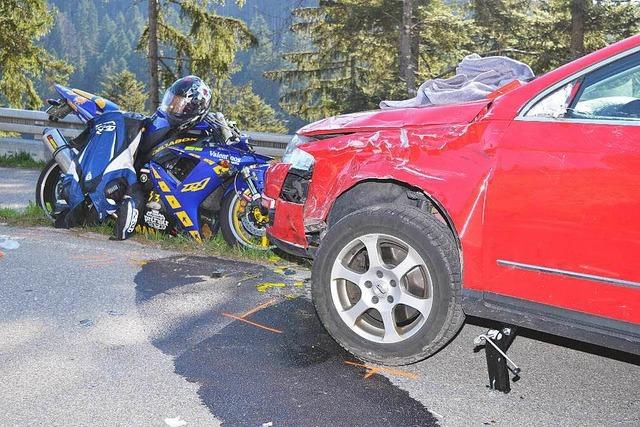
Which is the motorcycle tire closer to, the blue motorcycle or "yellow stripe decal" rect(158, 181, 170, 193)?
the blue motorcycle

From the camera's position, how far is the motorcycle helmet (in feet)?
20.3

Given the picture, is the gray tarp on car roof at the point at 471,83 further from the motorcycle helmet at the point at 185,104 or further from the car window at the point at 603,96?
the motorcycle helmet at the point at 185,104

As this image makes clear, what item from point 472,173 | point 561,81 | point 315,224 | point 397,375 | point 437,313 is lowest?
point 397,375

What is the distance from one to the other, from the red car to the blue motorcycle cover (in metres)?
2.73

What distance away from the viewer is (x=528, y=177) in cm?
318

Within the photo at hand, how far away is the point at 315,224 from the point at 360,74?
24100mm

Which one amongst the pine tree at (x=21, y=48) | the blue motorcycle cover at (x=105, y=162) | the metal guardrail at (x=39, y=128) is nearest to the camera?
the blue motorcycle cover at (x=105, y=162)

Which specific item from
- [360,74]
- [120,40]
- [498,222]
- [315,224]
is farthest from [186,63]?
[120,40]

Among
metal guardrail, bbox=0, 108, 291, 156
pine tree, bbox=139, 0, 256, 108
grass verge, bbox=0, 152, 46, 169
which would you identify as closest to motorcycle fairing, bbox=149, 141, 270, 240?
metal guardrail, bbox=0, 108, 291, 156

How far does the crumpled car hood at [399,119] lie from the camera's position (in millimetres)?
3537

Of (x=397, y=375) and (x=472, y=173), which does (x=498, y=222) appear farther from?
(x=397, y=375)

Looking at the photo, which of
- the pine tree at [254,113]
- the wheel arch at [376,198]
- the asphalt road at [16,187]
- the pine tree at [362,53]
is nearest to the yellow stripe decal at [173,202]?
the wheel arch at [376,198]

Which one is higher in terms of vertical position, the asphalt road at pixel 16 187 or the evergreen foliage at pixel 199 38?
the evergreen foliage at pixel 199 38

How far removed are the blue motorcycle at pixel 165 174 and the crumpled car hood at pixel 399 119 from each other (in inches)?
70.8
